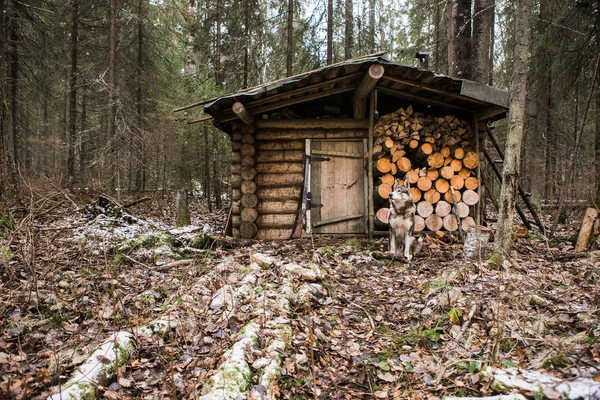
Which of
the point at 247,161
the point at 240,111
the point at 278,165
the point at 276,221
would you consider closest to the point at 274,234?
the point at 276,221

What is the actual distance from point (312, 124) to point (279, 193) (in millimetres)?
1806

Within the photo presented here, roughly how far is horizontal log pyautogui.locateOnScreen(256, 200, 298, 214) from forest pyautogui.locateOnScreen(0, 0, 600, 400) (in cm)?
2

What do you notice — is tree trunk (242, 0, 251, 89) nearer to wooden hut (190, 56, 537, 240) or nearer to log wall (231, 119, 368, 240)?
wooden hut (190, 56, 537, 240)

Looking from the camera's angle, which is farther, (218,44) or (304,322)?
(218,44)

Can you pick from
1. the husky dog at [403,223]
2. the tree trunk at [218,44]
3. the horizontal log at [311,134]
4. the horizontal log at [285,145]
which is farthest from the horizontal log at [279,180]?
the tree trunk at [218,44]

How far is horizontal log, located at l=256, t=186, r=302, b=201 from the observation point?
7.76 metres

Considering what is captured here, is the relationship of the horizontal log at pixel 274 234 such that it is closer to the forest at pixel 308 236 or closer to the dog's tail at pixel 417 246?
the forest at pixel 308 236

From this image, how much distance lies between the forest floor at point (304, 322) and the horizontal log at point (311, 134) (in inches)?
136

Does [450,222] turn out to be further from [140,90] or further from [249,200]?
[140,90]

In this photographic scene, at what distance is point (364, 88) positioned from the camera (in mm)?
6809

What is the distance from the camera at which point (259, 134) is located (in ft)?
25.4

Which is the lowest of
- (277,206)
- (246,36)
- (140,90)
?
(277,206)

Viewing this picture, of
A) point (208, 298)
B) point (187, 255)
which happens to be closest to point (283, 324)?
point (208, 298)

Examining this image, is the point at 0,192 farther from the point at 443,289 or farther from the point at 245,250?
the point at 443,289
